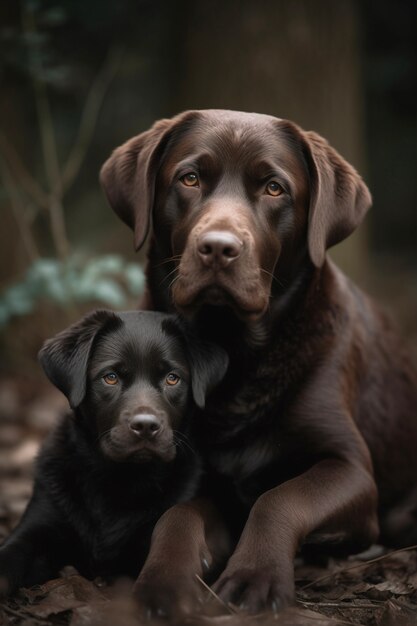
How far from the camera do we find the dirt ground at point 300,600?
285 centimetres

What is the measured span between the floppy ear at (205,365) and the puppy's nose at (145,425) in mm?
324

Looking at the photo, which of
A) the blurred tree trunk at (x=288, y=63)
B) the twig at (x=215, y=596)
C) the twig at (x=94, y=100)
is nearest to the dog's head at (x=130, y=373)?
the twig at (x=215, y=596)

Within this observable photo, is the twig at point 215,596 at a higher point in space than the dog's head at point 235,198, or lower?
lower

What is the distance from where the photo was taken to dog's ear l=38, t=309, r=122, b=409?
344 centimetres

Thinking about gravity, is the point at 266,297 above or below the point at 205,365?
above

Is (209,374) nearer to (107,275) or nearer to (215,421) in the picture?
(215,421)

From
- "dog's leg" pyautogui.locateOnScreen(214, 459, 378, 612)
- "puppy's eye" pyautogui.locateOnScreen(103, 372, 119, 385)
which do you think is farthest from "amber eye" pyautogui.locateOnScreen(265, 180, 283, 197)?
"dog's leg" pyautogui.locateOnScreen(214, 459, 378, 612)

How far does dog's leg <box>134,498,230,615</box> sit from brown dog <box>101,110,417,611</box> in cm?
4

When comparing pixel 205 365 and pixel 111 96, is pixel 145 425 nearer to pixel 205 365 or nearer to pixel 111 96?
pixel 205 365

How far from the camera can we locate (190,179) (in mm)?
3660

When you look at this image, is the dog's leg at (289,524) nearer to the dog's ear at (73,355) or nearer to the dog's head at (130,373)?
the dog's head at (130,373)

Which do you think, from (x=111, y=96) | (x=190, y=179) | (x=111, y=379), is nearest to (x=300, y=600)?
(x=111, y=379)

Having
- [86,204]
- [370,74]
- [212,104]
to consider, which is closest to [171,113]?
[212,104]

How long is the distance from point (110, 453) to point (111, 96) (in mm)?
6550
